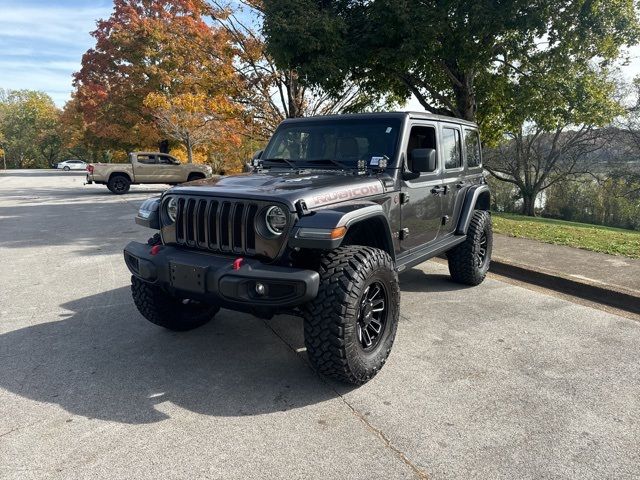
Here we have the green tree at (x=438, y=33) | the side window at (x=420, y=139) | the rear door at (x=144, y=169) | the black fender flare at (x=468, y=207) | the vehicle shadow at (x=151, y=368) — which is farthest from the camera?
the rear door at (x=144, y=169)

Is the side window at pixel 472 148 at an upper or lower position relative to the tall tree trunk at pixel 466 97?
lower

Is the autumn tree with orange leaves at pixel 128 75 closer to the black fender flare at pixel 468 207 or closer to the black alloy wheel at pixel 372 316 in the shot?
the black fender flare at pixel 468 207

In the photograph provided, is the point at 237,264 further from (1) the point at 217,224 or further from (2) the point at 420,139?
(2) the point at 420,139

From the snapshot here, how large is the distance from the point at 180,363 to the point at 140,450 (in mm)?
1038

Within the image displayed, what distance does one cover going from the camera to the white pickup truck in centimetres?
1878

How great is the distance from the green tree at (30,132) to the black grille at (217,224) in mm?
71657

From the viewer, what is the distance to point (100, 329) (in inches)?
159

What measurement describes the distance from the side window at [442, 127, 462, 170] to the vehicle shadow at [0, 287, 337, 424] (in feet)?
7.50

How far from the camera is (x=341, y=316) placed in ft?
9.04

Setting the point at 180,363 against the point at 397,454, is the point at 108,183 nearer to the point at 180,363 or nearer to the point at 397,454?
the point at 180,363

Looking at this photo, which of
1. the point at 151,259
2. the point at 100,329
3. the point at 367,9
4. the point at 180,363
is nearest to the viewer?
the point at 151,259

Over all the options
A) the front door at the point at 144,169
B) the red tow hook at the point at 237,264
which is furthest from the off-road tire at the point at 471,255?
the front door at the point at 144,169

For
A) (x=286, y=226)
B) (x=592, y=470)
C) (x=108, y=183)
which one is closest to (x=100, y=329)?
(x=286, y=226)

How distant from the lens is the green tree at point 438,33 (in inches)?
348
